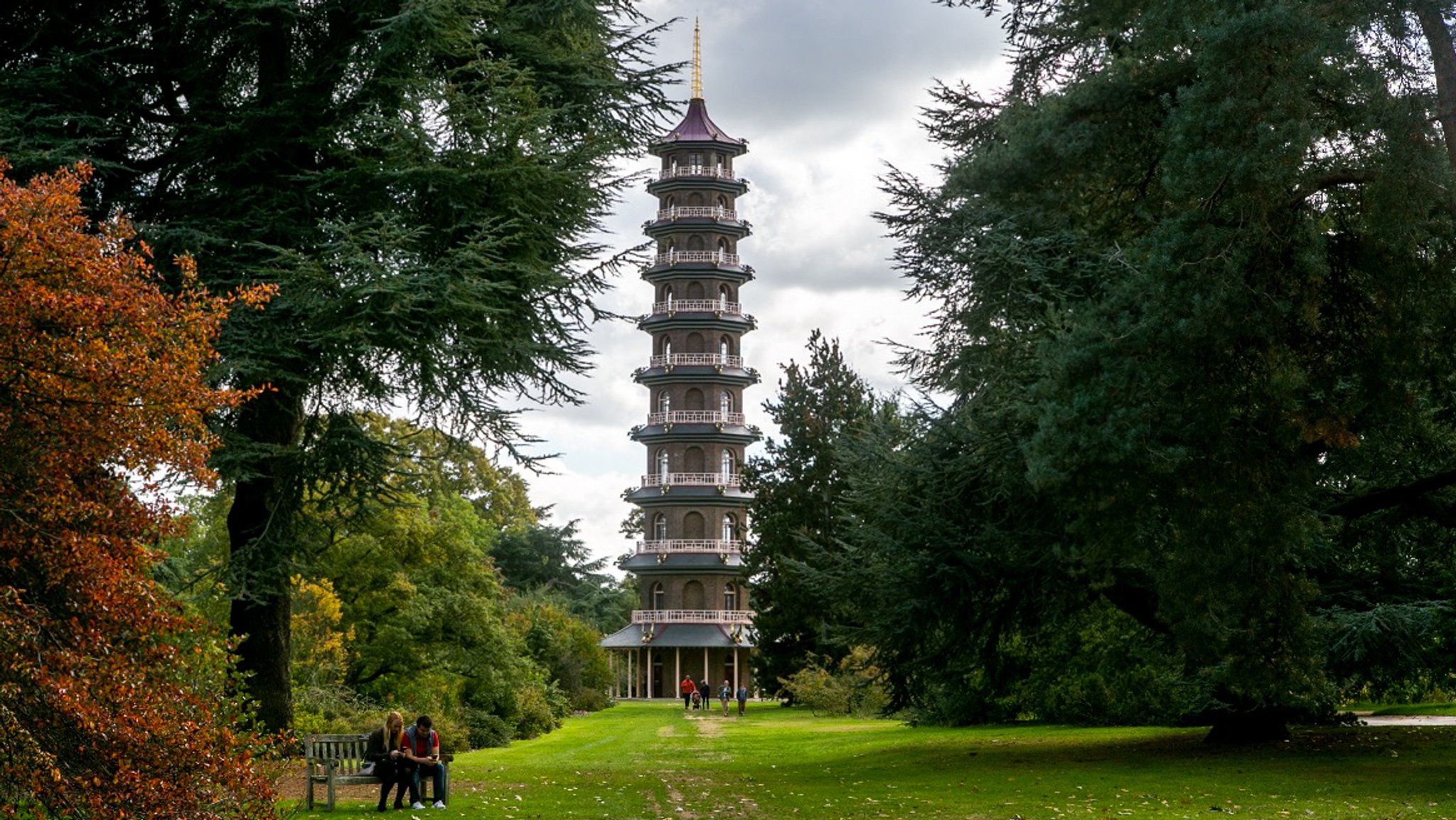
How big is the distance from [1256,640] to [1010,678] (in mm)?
17336

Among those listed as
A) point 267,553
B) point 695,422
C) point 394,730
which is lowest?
point 394,730

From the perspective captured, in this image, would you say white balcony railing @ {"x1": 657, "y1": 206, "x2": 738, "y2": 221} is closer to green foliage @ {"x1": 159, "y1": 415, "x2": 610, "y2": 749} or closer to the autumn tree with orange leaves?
green foliage @ {"x1": 159, "y1": 415, "x2": 610, "y2": 749}

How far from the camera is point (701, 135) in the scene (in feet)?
187

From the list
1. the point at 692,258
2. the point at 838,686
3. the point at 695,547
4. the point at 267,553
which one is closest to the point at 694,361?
the point at 692,258

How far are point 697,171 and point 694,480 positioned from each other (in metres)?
12.6

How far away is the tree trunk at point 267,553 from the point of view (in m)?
13.7

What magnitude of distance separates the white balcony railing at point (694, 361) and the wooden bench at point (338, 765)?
4251 cm

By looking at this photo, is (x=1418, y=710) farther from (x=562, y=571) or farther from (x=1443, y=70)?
(x=562, y=571)

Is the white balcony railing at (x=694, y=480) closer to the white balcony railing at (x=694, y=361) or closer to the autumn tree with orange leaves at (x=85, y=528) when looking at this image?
the white balcony railing at (x=694, y=361)

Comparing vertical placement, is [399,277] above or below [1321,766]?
above

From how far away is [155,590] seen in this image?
7363mm

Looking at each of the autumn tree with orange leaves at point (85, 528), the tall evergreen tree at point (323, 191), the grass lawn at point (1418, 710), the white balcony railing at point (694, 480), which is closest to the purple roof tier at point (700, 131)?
the white balcony railing at point (694, 480)

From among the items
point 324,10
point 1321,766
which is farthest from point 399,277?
point 1321,766

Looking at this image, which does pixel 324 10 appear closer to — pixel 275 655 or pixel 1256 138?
pixel 275 655
